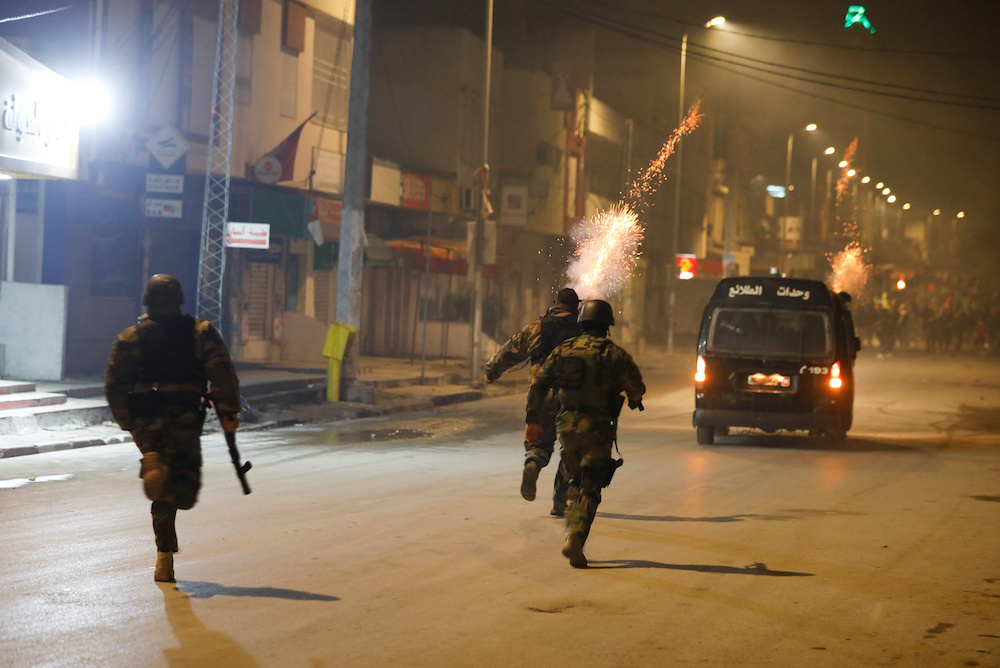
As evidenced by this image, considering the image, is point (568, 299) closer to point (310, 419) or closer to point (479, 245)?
point (310, 419)

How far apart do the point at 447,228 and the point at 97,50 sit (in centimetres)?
1650

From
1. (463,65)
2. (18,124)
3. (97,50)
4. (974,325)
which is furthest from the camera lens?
(974,325)

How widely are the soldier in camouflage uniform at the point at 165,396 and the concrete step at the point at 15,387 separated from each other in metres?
9.74

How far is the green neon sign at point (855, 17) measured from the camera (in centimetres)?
3266

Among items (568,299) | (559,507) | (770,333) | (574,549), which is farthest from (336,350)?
(574,549)

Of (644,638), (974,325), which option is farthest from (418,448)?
(974,325)

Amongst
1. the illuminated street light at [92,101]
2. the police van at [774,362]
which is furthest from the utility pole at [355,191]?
the police van at [774,362]

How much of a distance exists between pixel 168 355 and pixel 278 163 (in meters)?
18.8

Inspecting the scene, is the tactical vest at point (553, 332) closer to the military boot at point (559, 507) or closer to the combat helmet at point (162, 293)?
the military boot at point (559, 507)

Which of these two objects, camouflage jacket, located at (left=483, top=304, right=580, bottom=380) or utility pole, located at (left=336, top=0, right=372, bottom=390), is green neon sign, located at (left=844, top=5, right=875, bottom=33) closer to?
utility pole, located at (left=336, top=0, right=372, bottom=390)

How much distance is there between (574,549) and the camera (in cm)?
727

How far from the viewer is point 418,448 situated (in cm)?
1420

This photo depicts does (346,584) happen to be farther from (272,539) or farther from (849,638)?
(849,638)

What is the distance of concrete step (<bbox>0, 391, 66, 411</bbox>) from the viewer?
14.8 meters
